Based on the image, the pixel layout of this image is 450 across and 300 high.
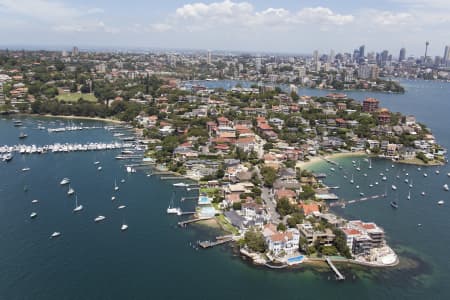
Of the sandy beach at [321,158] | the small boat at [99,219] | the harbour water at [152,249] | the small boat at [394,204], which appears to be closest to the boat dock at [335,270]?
the harbour water at [152,249]

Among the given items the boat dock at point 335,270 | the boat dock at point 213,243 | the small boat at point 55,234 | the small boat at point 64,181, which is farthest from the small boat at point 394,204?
the small boat at point 64,181

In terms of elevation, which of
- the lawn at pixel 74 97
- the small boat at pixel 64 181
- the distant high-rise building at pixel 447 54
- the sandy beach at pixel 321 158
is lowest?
the small boat at pixel 64 181

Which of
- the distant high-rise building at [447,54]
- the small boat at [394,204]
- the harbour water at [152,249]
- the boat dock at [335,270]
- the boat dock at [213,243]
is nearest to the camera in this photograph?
the harbour water at [152,249]

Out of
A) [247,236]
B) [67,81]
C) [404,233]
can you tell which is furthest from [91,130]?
[404,233]

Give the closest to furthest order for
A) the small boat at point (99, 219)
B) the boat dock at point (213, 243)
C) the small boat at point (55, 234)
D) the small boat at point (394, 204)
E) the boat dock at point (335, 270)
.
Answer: the boat dock at point (335, 270)
the boat dock at point (213, 243)
the small boat at point (55, 234)
the small boat at point (99, 219)
the small boat at point (394, 204)

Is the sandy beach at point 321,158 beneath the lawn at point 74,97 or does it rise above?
beneath

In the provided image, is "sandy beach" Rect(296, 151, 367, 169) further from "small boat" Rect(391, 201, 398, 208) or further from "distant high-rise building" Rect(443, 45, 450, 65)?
"distant high-rise building" Rect(443, 45, 450, 65)

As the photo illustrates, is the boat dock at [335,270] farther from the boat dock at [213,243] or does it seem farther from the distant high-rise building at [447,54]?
the distant high-rise building at [447,54]

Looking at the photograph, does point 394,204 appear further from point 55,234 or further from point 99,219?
point 55,234

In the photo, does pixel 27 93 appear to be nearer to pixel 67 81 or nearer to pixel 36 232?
pixel 67 81

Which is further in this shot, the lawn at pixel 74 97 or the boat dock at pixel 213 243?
the lawn at pixel 74 97
